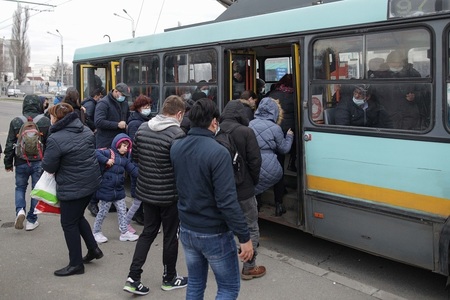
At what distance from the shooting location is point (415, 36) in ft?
14.0

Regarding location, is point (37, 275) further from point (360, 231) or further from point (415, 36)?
point (415, 36)

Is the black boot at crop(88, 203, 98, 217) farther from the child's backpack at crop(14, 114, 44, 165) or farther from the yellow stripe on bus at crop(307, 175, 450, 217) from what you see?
the yellow stripe on bus at crop(307, 175, 450, 217)

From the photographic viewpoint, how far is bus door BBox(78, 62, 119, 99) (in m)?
9.79

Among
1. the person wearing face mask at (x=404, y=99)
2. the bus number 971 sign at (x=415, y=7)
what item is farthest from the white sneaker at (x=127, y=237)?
the bus number 971 sign at (x=415, y=7)

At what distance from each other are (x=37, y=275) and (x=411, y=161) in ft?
12.5

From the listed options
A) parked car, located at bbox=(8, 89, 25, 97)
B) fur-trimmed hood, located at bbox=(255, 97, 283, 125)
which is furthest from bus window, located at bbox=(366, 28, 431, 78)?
parked car, located at bbox=(8, 89, 25, 97)

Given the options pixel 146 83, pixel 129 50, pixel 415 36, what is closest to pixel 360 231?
pixel 415 36

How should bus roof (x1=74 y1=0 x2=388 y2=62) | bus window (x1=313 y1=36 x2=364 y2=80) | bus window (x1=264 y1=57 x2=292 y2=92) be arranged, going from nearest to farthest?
bus roof (x1=74 y1=0 x2=388 y2=62)
bus window (x1=313 y1=36 x2=364 y2=80)
bus window (x1=264 y1=57 x2=292 y2=92)

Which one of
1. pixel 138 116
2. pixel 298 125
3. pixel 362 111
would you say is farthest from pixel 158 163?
pixel 138 116

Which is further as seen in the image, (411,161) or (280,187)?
(280,187)

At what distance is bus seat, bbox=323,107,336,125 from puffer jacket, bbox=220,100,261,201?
919 millimetres

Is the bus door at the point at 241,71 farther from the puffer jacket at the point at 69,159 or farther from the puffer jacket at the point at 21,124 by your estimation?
the puffer jacket at the point at 21,124

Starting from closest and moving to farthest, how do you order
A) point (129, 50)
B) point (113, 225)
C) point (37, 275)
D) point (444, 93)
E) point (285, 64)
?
point (444, 93) → point (37, 275) → point (113, 225) → point (285, 64) → point (129, 50)

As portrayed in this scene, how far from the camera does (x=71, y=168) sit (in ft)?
15.4
